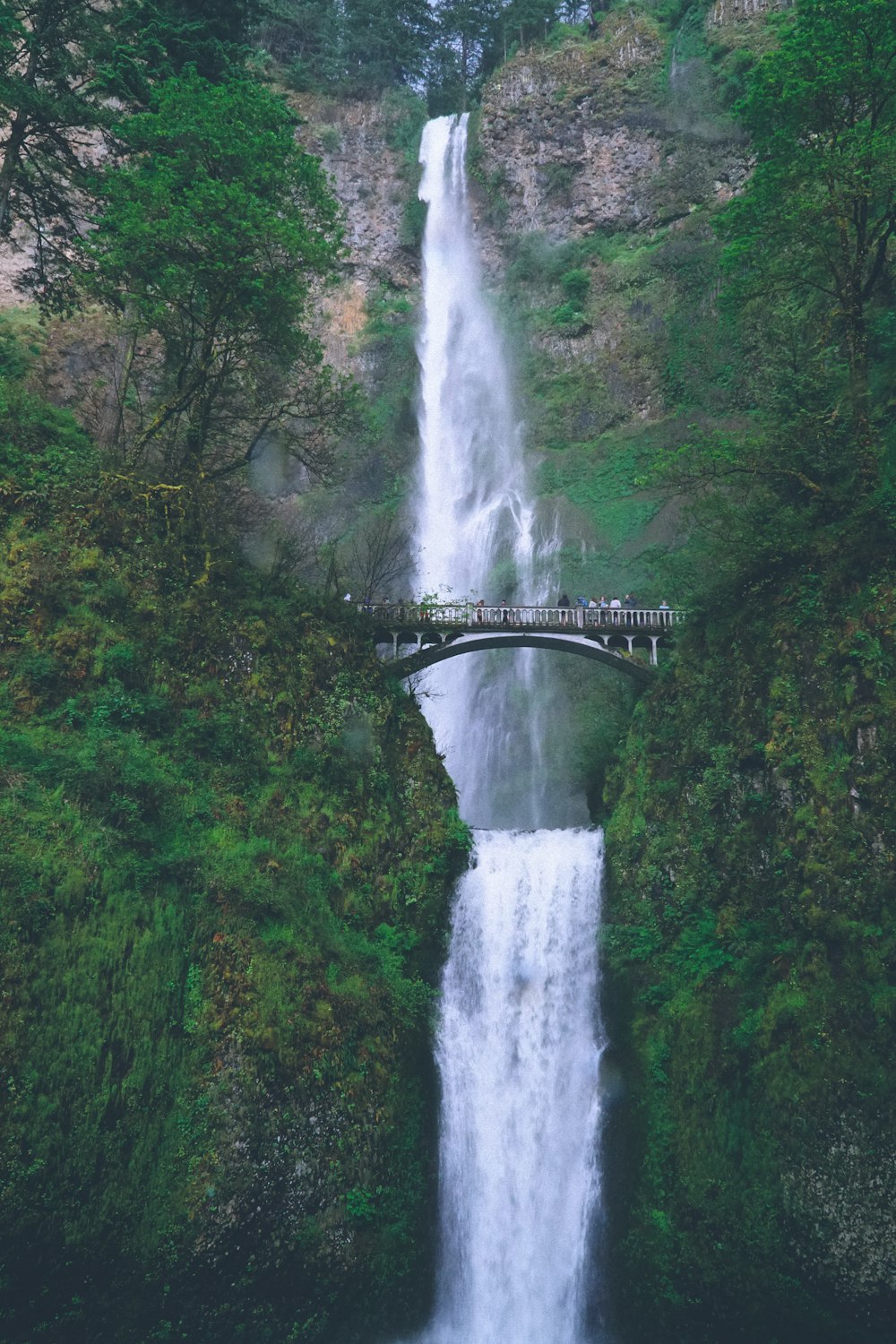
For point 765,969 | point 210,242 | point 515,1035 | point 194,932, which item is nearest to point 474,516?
point 210,242

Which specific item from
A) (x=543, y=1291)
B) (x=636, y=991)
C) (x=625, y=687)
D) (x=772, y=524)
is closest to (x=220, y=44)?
(x=772, y=524)

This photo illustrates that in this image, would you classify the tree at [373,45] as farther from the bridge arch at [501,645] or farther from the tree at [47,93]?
the bridge arch at [501,645]

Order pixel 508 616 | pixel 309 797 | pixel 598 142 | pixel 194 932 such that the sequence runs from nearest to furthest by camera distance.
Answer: pixel 194 932
pixel 309 797
pixel 508 616
pixel 598 142

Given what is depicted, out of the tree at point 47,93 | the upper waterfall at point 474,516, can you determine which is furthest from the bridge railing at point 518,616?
the tree at point 47,93

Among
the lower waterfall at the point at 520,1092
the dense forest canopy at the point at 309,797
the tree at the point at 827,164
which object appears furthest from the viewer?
the tree at the point at 827,164

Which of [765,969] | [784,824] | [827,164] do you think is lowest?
[765,969]

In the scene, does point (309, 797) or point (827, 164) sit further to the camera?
point (309, 797)

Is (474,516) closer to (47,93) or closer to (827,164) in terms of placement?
(827,164)
